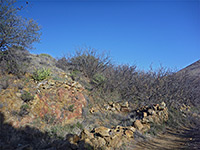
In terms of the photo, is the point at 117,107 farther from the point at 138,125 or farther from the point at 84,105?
the point at 138,125

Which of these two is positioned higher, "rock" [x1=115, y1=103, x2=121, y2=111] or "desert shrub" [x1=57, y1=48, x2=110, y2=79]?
"desert shrub" [x1=57, y1=48, x2=110, y2=79]

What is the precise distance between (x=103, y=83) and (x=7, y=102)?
568 cm

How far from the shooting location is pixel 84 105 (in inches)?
280

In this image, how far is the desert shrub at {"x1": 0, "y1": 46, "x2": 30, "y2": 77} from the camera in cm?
650

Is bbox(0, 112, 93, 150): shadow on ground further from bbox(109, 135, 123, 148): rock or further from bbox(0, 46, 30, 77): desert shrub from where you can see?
bbox(0, 46, 30, 77): desert shrub

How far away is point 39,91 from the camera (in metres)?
6.11

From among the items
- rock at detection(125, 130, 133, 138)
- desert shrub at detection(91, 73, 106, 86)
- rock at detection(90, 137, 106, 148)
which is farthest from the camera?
desert shrub at detection(91, 73, 106, 86)

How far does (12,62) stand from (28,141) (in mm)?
4244

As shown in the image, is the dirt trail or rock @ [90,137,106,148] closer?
rock @ [90,137,106,148]

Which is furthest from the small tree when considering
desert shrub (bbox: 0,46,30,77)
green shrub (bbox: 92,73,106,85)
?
green shrub (bbox: 92,73,106,85)

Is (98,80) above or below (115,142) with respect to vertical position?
above

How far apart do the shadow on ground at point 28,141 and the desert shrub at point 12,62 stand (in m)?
2.59

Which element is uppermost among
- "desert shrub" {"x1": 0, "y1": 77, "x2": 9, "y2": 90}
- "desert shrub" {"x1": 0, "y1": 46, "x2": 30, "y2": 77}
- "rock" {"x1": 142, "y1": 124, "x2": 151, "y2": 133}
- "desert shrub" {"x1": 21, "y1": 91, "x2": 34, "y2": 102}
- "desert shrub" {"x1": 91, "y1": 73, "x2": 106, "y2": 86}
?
"desert shrub" {"x1": 0, "y1": 46, "x2": 30, "y2": 77}

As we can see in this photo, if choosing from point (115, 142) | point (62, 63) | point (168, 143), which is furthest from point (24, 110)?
point (62, 63)
